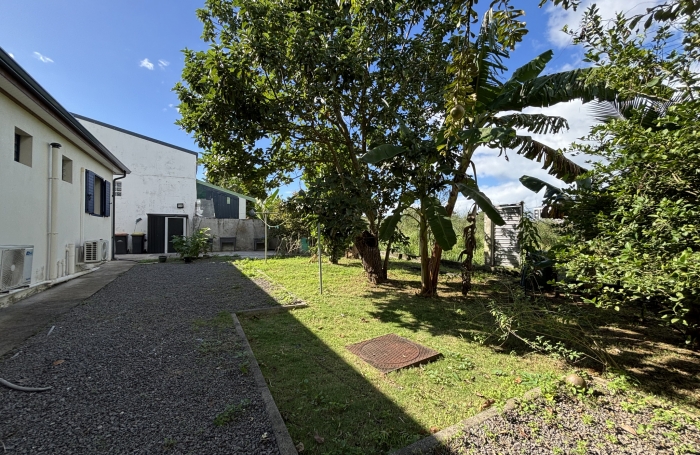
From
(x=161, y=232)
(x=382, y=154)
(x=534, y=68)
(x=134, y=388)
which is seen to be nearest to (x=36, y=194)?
(x=134, y=388)

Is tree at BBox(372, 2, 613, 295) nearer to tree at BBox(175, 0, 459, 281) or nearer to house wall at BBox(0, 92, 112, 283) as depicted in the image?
tree at BBox(175, 0, 459, 281)

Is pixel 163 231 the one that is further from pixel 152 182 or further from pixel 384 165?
pixel 384 165

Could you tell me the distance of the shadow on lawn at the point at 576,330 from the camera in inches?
127

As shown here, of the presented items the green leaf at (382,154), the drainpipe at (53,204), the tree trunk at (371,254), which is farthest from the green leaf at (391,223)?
the drainpipe at (53,204)

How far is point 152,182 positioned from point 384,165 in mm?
16220

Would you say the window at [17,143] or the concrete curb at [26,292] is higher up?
the window at [17,143]

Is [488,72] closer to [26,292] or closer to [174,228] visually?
[26,292]

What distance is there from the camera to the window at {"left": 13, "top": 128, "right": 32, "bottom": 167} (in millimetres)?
5988

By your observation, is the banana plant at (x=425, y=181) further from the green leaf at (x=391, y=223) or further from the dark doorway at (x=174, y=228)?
the dark doorway at (x=174, y=228)

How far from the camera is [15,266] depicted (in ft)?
16.9

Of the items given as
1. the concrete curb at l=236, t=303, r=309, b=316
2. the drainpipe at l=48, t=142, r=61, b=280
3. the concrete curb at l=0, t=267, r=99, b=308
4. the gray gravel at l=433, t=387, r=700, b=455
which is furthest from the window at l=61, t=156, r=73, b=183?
the gray gravel at l=433, t=387, r=700, b=455

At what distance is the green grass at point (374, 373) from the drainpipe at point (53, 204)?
5.30 m

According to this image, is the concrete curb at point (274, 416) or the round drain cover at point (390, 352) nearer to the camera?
the concrete curb at point (274, 416)

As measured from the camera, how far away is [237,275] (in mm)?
8992
